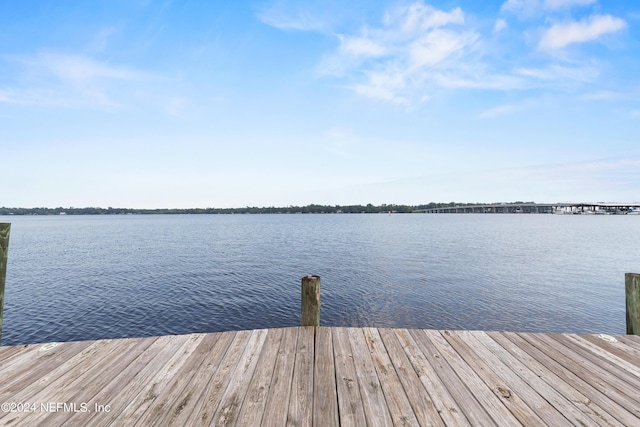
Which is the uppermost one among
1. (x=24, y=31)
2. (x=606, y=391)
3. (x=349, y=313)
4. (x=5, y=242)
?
(x=24, y=31)

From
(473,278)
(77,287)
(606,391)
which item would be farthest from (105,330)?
(473,278)

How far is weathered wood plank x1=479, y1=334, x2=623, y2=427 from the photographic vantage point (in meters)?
2.78

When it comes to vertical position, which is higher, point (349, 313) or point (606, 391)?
point (606, 391)

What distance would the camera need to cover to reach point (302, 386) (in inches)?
127

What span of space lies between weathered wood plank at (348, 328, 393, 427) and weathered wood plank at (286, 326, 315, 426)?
23.6 inches

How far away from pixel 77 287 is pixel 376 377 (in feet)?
85.3

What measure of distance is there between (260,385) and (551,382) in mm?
3594

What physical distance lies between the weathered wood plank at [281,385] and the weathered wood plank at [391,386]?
111 cm

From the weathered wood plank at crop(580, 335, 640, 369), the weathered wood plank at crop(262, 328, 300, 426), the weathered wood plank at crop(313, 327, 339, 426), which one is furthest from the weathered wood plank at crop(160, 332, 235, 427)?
the weathered wood plank at crop(580, 335, 640, 369)

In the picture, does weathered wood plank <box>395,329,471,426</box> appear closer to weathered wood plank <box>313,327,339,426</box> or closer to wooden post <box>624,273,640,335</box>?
weathered wood plank <box>313,327,339,426</box>

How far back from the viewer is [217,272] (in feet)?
83.1

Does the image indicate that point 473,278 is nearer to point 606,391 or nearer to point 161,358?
point 606,391

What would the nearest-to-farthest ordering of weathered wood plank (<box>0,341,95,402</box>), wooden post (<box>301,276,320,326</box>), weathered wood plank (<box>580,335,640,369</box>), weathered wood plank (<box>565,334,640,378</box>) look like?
weathered wood plank (<box>0,341,95,402</box>), weathered wood plank (<box>565,334,640,378</box>), weathered wood plank (<box>580,335,640,369</box>), wooden post (<box>301,276,320,326</box>)

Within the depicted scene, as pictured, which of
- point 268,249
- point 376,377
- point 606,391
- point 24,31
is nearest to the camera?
point 606,391
